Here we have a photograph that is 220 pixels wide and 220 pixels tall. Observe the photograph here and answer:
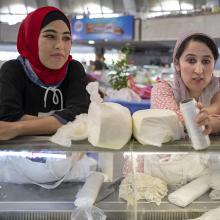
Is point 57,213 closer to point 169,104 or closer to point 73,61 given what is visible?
point 169,104

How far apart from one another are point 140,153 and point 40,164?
13.2 inches

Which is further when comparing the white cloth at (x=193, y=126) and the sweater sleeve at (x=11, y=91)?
the sweater sleeve at (x=11, y=91)

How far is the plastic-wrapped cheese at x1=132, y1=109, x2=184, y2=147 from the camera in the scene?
3.36ft

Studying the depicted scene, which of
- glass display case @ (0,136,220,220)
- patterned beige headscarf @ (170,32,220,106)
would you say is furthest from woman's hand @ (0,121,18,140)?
patterned beige headscarf @ (170,32,220,106)

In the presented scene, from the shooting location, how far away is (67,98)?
1480 mm

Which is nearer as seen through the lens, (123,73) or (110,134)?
(110,134)

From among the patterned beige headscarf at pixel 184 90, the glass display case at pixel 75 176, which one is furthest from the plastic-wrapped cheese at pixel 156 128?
the patterned beige headscarf at pixel 184 90

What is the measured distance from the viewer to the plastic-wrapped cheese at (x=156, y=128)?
1.02m

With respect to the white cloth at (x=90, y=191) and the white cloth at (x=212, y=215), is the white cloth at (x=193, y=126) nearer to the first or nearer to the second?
the white cloth at (x=212, y=215)

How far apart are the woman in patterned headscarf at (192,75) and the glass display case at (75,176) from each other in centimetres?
36

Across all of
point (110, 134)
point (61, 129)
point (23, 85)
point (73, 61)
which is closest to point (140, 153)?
point (110, 134)

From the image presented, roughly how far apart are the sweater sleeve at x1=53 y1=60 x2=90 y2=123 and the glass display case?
7.5 inches

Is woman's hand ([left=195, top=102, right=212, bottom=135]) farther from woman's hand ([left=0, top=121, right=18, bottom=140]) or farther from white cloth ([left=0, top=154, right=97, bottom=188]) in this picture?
woman's hand ([left=0, top=121, right=18, bottom=140])

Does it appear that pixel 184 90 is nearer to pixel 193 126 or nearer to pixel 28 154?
pixel 193 126
